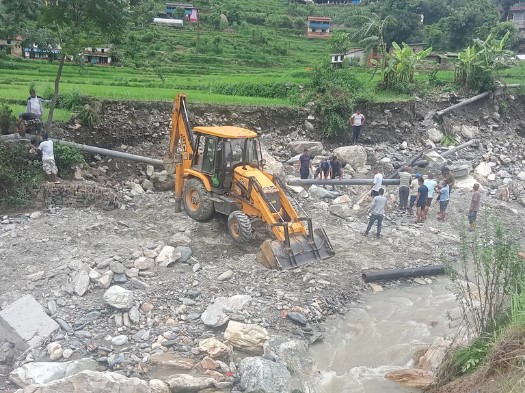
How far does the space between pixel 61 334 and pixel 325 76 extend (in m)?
14.3

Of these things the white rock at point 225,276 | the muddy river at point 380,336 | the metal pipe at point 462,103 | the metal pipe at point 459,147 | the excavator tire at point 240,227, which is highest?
the metal pipe at point 462,103

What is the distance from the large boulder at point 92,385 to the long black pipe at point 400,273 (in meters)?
4.92

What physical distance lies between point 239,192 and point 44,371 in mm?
5040

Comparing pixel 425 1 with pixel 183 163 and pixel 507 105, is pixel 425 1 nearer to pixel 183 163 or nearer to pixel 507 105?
pixel 507 105

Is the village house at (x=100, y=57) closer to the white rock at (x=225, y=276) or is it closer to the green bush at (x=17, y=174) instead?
the green bush at (x=17, y=174)

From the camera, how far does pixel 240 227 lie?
9.64 m

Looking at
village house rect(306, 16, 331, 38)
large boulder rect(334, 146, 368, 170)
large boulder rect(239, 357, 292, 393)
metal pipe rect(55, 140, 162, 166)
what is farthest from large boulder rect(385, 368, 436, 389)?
village house rect(306, 16, 331, 38)

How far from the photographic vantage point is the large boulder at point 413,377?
6.66m

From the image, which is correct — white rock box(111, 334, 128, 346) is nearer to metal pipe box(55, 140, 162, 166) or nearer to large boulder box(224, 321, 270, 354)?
large boulder box(224, 321, 270, 354)

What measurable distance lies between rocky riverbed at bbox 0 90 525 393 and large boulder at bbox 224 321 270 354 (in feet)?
0.05

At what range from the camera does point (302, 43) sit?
45312 millimetres

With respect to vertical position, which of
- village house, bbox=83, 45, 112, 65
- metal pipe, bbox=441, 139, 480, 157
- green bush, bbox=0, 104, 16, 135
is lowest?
metal pipe, bbox=441, 139, 480, 157

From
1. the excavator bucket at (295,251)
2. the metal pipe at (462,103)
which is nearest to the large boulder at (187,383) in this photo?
the excavator bucket at (295,251)

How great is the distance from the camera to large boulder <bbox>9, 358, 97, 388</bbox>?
6113 millimetres
